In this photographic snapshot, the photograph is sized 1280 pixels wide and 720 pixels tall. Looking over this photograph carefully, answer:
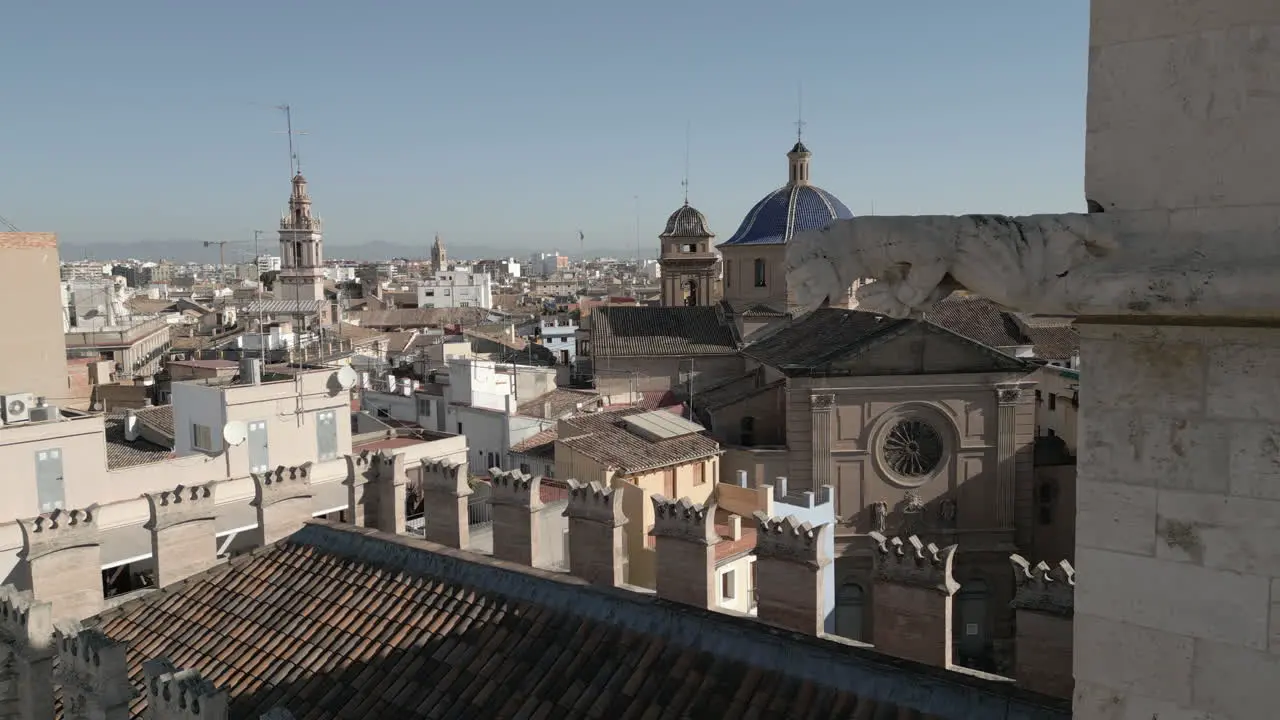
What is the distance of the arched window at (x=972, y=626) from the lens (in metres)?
21.5

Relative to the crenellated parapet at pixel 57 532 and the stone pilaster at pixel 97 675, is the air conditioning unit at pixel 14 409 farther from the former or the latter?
the stone pilaster at pixel 97 675

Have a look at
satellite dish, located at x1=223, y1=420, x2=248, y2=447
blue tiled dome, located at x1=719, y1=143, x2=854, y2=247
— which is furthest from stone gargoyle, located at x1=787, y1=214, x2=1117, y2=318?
blue tiled dome, located at x1=719, y1=143, x2=854, y2=247

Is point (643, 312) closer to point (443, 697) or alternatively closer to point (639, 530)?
point (639, 530)

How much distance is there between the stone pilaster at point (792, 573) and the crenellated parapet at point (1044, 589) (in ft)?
5.31

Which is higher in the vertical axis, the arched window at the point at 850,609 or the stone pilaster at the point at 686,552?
the stone pilaster at the point at 686,552

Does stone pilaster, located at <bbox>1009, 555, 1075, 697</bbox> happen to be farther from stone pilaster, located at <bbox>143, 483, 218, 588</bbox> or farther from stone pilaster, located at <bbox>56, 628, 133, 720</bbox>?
stone pilaster, located at <bbox>143, 483, 218, 588</bbox>

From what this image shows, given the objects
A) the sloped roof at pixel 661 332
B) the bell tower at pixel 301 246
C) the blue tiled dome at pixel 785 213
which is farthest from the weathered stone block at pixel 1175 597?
the bell tower at pixel 301 246

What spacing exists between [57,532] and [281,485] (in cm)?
240

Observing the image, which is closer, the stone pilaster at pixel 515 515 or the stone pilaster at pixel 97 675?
the stone pilaster at pixel 97 675

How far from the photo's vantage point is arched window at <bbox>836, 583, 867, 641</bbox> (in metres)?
21.2

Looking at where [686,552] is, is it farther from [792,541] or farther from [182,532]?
[182,532]

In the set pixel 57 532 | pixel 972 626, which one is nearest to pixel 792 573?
→ pixel 57 532

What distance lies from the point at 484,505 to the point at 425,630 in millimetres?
9747

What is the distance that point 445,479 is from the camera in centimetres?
1184
